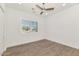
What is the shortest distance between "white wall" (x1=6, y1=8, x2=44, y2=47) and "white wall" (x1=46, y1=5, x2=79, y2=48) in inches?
7.7

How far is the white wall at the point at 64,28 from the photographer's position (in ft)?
6.49

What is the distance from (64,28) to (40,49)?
0.70 meters

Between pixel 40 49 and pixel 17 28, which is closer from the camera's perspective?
pixel 17 28

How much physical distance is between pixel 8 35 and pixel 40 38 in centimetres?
63

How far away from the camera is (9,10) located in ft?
5.31

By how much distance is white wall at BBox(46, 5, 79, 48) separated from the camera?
1979 millimetres

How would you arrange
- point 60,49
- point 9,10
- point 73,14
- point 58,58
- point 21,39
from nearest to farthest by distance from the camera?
point 58,58 → point 9,10 → point 21,39 → point 60,49 → point 73,14

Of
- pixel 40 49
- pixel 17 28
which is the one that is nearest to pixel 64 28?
pixel 40 49

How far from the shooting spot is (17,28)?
5.69ft

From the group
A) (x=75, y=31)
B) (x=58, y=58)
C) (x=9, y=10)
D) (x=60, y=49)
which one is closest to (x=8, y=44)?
(x=9, y=10)

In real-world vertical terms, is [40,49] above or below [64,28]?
below

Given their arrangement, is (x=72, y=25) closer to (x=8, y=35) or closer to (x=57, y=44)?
(x=57, y=44)

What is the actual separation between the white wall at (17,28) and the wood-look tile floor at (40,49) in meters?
0.13

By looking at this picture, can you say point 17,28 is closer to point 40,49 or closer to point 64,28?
point 40,49
